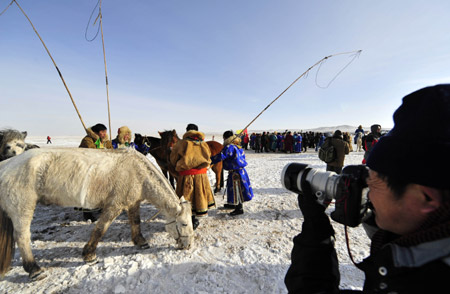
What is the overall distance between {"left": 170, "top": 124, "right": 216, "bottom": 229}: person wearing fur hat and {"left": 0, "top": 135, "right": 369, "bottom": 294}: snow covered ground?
26.4 inches

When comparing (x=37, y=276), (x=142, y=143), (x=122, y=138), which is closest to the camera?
(x=37, y=276)

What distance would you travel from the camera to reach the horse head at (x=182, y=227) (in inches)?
122

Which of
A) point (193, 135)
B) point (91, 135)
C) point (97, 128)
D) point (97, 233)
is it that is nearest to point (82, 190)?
point (97, 233)

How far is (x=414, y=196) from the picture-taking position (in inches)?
28.0

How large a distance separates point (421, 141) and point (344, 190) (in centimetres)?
44

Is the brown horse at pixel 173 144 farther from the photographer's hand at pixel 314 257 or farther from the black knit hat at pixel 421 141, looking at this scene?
the black knit hat at pixel 421 141

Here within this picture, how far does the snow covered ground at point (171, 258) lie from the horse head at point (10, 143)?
5.28 feet

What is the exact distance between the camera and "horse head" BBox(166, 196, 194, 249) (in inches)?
122

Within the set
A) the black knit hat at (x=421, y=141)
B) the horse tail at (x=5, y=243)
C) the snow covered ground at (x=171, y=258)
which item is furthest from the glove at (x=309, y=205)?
the horse tail at (x=5, y=243)

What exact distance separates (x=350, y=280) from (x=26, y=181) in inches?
183

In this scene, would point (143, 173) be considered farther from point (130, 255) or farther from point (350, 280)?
point (350, 280)

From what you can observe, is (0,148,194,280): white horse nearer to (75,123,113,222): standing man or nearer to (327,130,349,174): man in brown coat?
(75,123,113,222): standing man

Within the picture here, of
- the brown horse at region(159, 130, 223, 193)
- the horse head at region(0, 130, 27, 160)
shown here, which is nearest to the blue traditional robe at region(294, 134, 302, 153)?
the brown horse at region(159, 130, 223, 193)

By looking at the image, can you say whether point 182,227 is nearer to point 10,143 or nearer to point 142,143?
point 10,143
